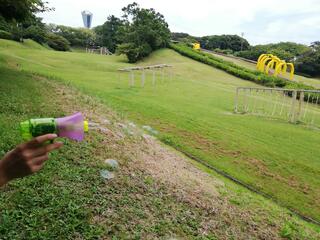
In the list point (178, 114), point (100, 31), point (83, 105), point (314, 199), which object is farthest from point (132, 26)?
point (314, 199)

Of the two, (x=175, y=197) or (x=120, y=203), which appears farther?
(x=175, y=197)

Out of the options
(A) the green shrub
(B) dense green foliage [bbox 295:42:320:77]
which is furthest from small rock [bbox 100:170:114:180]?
(B) dense green foliage [bbox 295:42:320:77]

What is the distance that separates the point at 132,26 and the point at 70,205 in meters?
36.8

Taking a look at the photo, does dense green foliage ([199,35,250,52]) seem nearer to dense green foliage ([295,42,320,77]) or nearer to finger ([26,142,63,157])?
dense green foliage ([295,42,320,77])

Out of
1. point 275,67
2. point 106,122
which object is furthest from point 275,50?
point 106,122

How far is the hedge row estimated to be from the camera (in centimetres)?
3062

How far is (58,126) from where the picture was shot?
1759mm

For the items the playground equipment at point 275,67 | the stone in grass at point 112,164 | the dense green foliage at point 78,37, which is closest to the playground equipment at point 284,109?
the stone in grass at point 112,164

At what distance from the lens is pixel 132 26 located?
39188mm

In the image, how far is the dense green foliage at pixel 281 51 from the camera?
52.8 m

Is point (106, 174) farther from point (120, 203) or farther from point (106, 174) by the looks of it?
point (120, 203)

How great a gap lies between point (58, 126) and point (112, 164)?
3.67 metres

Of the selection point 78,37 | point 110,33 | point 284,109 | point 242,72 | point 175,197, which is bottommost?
point 284,109

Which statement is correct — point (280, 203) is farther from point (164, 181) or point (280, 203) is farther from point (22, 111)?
point (22, 111)
